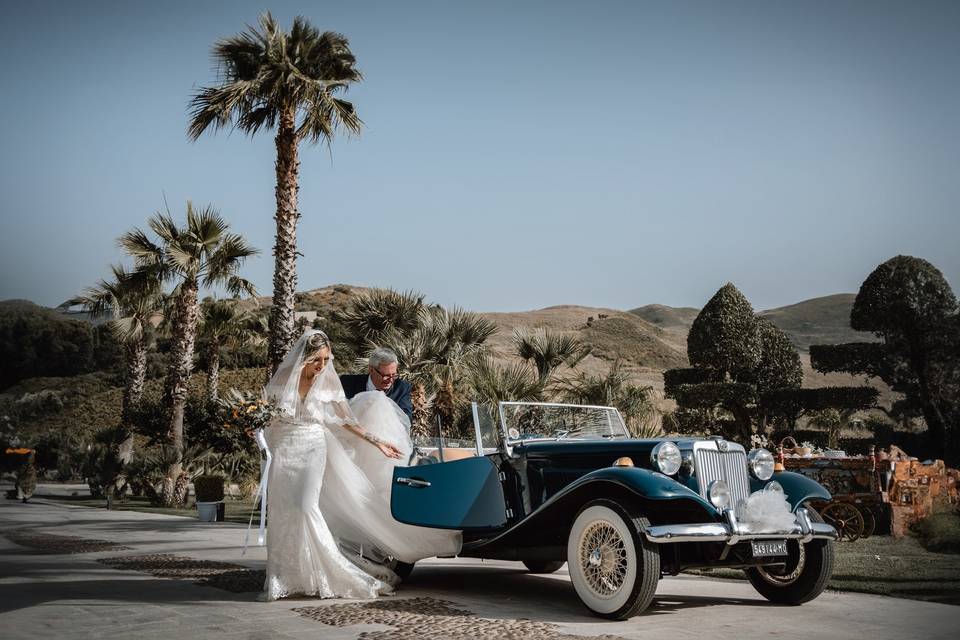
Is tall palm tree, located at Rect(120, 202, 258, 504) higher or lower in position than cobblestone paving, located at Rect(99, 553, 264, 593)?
higher

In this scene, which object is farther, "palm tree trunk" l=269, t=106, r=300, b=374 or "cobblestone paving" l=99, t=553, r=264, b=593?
"palm tree trunk" l=269, t=106, r=300, b=374


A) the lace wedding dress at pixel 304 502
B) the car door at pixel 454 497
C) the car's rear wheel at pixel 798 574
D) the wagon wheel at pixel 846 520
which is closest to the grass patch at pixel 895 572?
the wagon wheel at pixel 846 520

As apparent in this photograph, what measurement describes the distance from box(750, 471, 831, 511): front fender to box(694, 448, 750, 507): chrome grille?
29cm

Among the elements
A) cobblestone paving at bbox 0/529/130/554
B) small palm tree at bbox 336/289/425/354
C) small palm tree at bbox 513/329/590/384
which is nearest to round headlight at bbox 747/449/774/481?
cobblestone paving at bbox 0/529/130/554

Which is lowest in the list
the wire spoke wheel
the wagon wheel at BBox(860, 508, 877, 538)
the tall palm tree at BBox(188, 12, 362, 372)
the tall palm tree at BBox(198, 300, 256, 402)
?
the wagon wheel at BBox(860, 508, 877, 538)

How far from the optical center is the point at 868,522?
40.3 ft

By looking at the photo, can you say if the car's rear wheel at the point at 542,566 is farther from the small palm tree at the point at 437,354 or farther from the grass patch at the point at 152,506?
the small palm tree at the point at 437,354

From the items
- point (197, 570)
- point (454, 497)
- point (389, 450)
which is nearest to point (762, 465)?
point (454, 497)

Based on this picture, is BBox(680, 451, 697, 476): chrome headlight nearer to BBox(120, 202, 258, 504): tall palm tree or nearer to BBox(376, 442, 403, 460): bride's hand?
BBox(376, 442, 403, 460): bride's hand

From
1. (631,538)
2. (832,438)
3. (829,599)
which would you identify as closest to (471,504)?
(631,538)

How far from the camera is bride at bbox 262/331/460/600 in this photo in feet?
21.8

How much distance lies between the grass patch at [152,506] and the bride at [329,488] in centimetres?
787

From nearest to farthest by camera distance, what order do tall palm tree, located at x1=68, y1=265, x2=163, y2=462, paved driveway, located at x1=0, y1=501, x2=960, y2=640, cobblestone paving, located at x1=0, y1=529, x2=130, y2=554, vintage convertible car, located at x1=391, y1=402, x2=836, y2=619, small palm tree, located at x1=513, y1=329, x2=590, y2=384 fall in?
paved driveway, located at x1=0, y1=501, x2=960, y2=640 < vintage convertible car, located at x1=391, y1=402, x2=836, y2=619 < cobblestone paving, located at x1=0, y1=529, x2=130, y2=554 < small palm tree, located at x1=513, y1=329, x2=590, y2=384 < tall palm tree, located at x1=68, y1=265, x2=163, y2=462

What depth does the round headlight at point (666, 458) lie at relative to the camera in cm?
615
